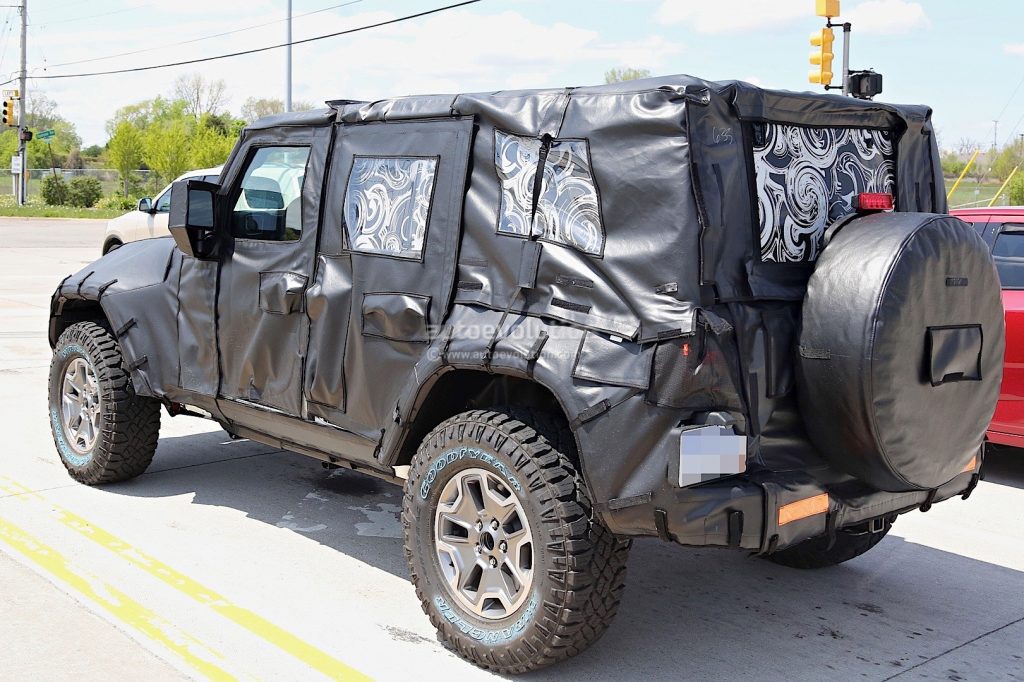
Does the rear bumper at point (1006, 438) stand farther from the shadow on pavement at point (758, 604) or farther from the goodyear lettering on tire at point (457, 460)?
the goodyear lettering on tire at point (457, 460)

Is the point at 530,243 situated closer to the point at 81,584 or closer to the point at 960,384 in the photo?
the point at 960,384

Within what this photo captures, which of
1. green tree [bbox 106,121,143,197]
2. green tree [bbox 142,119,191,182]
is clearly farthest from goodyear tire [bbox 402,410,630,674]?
green tree [bbox 106,121,143,197]

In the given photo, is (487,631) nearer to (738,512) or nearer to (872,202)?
(738,512)

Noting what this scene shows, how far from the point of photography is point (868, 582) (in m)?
5.30

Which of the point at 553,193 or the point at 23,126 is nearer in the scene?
the point at 553,193

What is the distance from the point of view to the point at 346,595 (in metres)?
4.91

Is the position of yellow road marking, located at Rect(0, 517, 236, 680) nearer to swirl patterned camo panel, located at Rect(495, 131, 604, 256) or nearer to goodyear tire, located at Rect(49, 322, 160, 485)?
goodyear tire, located at Rect(49, 322, 160, 485)

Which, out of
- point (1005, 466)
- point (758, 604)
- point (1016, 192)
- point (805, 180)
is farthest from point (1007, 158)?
point (805, 180)

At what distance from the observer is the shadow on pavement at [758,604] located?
14.1ft

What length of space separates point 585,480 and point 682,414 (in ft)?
1.47

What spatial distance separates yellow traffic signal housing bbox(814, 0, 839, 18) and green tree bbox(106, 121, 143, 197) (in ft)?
162

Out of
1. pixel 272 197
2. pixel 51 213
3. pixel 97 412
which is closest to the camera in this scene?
pixel 272 197

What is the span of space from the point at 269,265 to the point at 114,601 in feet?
5.49

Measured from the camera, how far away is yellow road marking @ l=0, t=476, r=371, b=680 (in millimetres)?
4184
